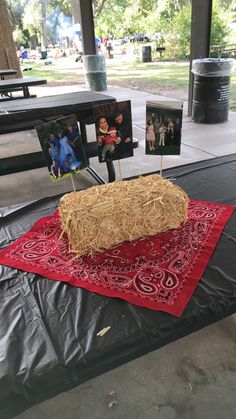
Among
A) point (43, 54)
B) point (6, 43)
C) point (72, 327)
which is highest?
point (6, 43)

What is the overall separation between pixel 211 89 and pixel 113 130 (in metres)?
3.55

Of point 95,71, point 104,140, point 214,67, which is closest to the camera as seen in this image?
point 104,140

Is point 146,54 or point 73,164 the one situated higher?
point 73,164

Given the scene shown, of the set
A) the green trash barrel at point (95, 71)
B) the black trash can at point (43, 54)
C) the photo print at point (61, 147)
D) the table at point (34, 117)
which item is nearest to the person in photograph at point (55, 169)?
the photo print at point (61, 147)

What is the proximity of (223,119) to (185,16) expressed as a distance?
9727 millimetres

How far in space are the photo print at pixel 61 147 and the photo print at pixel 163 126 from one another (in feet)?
0.91

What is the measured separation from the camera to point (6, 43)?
260 inches

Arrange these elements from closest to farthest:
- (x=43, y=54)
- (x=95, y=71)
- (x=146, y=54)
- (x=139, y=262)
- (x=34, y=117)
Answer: (x=139, y=262), (x=34, y=117), (x=95, y=71), (x=146, y=54), (x=43, y=54)

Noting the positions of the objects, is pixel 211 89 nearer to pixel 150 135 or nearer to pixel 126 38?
pixel 150 135

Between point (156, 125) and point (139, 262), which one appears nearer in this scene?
point (139, 262)

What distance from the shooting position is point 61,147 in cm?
129

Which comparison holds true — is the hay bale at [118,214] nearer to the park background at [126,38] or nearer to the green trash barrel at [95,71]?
the park background at [126,38]

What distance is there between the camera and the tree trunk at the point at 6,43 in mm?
6465

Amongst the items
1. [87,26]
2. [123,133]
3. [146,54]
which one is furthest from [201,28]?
[146,54]
